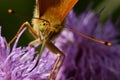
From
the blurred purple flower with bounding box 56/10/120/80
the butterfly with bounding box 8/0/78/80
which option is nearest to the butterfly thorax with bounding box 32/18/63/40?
the butterfly with bounding box 8/0/78/80

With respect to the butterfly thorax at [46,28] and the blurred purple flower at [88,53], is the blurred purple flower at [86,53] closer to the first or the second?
the blurred purple flower at [88,53]

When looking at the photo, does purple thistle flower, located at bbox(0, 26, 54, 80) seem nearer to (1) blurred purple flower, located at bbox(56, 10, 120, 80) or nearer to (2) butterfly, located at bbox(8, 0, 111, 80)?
(2) butterfly, located at bbox(8, 0, 111, 80)

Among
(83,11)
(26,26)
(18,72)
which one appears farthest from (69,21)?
(18,72)

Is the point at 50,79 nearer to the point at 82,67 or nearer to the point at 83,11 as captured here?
the point at 82,67

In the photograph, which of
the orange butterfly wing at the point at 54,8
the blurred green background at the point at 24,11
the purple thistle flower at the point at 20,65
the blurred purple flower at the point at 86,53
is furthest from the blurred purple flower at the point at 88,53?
the orange butterfly wing at the point at 54,8

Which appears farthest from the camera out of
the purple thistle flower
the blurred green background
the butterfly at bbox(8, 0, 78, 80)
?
the blurred green background

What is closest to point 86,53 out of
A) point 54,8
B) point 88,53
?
point 88,53

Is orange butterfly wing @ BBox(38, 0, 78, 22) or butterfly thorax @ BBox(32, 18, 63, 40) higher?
orange butterfly wing @ BBox(38, 0, 78, 22)
